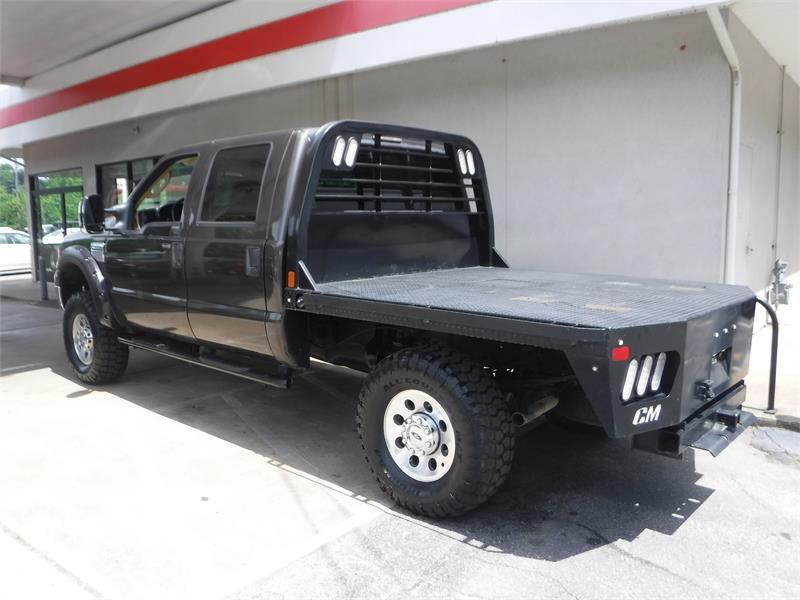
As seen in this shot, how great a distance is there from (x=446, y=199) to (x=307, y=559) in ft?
9.49

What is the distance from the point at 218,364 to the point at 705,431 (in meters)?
3.25

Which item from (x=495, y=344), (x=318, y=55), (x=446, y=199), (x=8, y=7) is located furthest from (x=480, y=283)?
(x=8, y=7)

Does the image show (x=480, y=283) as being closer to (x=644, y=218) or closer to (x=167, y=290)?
(x=167, y=290)

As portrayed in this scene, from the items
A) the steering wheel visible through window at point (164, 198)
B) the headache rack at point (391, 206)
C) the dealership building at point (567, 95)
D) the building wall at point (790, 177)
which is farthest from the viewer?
the building wall at point (790, 177)

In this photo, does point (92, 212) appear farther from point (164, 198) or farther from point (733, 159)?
point (733, 159)

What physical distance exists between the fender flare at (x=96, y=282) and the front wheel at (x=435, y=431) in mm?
3048

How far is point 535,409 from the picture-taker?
354 cm

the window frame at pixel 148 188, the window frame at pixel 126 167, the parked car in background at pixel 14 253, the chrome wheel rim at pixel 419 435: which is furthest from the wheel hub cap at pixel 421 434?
the parked car in background at pixel 14 253

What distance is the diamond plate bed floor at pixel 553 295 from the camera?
300cm

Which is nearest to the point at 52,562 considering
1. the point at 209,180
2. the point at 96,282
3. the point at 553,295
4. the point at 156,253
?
the point at 156,253

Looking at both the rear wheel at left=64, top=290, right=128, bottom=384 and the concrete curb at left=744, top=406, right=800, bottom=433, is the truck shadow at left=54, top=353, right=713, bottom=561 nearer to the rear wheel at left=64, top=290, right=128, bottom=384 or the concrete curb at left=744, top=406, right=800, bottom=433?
the rear wheel at left=64, top=290, right=128, bottom=384

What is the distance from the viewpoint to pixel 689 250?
6426 millimetres

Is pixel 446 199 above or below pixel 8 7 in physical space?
below

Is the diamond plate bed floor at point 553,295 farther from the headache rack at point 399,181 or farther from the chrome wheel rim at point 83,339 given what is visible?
the chrome wheel rim at point 83,339
